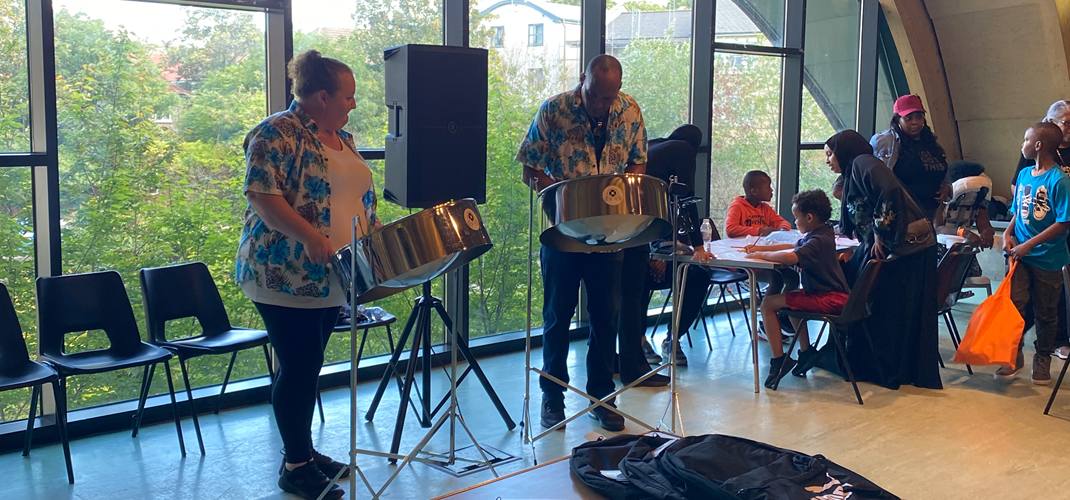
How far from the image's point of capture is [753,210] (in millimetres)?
4707

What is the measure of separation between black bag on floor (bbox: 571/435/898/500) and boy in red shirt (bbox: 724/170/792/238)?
100.0 inches

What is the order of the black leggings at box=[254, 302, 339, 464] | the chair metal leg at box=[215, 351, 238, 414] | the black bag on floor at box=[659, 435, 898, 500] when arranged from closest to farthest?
1. the black bag on floor at box=[659, 435, 898, 500]
2. the black leggings at box=[254, 302, 339, 464]
3. the chair metal leg at box=[215, 351, 238, 414]

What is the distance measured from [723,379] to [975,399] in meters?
1.07

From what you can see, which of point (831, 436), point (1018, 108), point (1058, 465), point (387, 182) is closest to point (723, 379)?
point (831, 436)

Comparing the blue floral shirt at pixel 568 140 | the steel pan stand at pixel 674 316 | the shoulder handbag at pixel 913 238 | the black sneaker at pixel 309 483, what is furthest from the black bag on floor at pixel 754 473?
the shoulder handbag at pixel 913 238

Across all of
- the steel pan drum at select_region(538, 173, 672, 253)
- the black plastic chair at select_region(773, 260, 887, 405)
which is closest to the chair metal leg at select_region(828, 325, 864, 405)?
the black plastic chair at select_region(773, 260, 887, 405)

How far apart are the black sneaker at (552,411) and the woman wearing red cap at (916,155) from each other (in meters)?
2.37

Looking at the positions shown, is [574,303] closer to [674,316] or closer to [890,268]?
[674,316]

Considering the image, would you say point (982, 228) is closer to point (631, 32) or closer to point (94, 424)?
point (631, 32)

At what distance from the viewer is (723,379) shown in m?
4.04

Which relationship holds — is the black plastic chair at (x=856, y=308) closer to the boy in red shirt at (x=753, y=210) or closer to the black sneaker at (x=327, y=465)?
the boy in red shirt at (x=753, y=210)

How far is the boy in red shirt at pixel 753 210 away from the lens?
183 inches

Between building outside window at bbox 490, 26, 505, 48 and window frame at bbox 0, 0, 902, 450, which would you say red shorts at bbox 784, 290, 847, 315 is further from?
building outside window at bbox 490, 26, 505, 48

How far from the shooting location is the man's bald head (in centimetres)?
300
